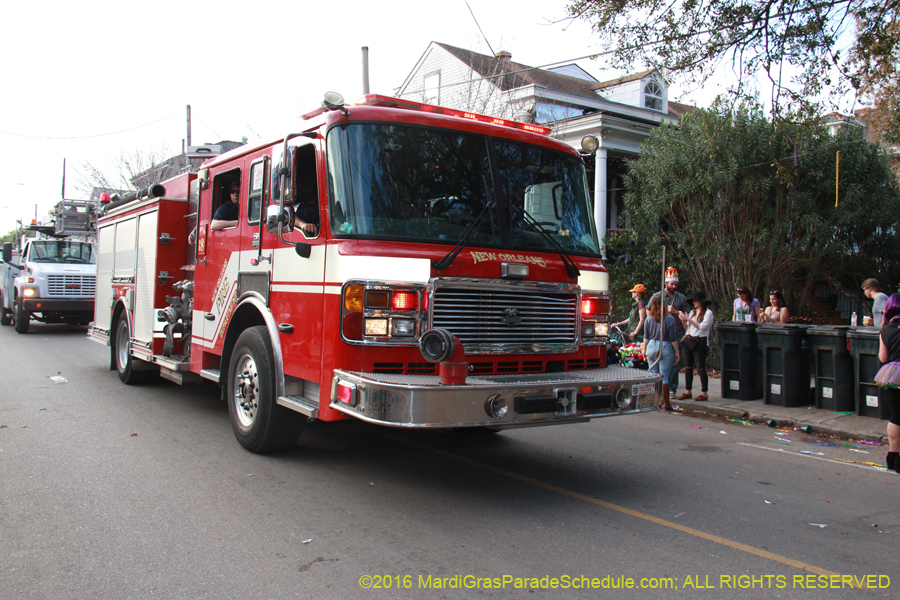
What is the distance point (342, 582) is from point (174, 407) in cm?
545

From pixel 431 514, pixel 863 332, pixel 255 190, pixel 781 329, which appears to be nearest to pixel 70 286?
pixel 255 190

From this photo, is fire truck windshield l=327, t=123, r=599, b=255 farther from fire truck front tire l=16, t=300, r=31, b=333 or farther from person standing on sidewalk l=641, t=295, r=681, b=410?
fire truck front tire l=16, t=300, r=31, b=333

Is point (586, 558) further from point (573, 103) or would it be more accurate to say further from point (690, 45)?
point (573, 103)

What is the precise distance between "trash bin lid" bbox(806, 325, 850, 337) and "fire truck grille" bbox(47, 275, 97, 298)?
17089 mm

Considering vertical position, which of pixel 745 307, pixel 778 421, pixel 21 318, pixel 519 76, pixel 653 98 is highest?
pixel 653 98

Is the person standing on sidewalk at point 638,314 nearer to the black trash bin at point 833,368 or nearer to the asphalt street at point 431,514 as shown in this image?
the black trash bin at point 833,368

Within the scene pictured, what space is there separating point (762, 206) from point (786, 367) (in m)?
5.24

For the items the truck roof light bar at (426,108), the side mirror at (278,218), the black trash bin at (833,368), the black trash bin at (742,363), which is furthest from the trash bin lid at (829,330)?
the side mirror at (278,218)

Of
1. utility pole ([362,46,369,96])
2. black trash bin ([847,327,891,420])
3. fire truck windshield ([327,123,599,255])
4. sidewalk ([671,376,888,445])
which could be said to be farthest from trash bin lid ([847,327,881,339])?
utility pole ([362,46,369,96])

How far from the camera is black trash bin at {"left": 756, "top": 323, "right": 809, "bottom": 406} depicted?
30.0 feet

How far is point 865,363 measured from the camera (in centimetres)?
841

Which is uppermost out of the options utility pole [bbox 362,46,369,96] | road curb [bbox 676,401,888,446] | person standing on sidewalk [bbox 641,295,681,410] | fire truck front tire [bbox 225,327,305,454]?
utility pole [bbox 362,46,369,96]

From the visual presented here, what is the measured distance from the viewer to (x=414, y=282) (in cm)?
475

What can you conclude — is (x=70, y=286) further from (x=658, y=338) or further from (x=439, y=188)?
(x=439, y=188)
